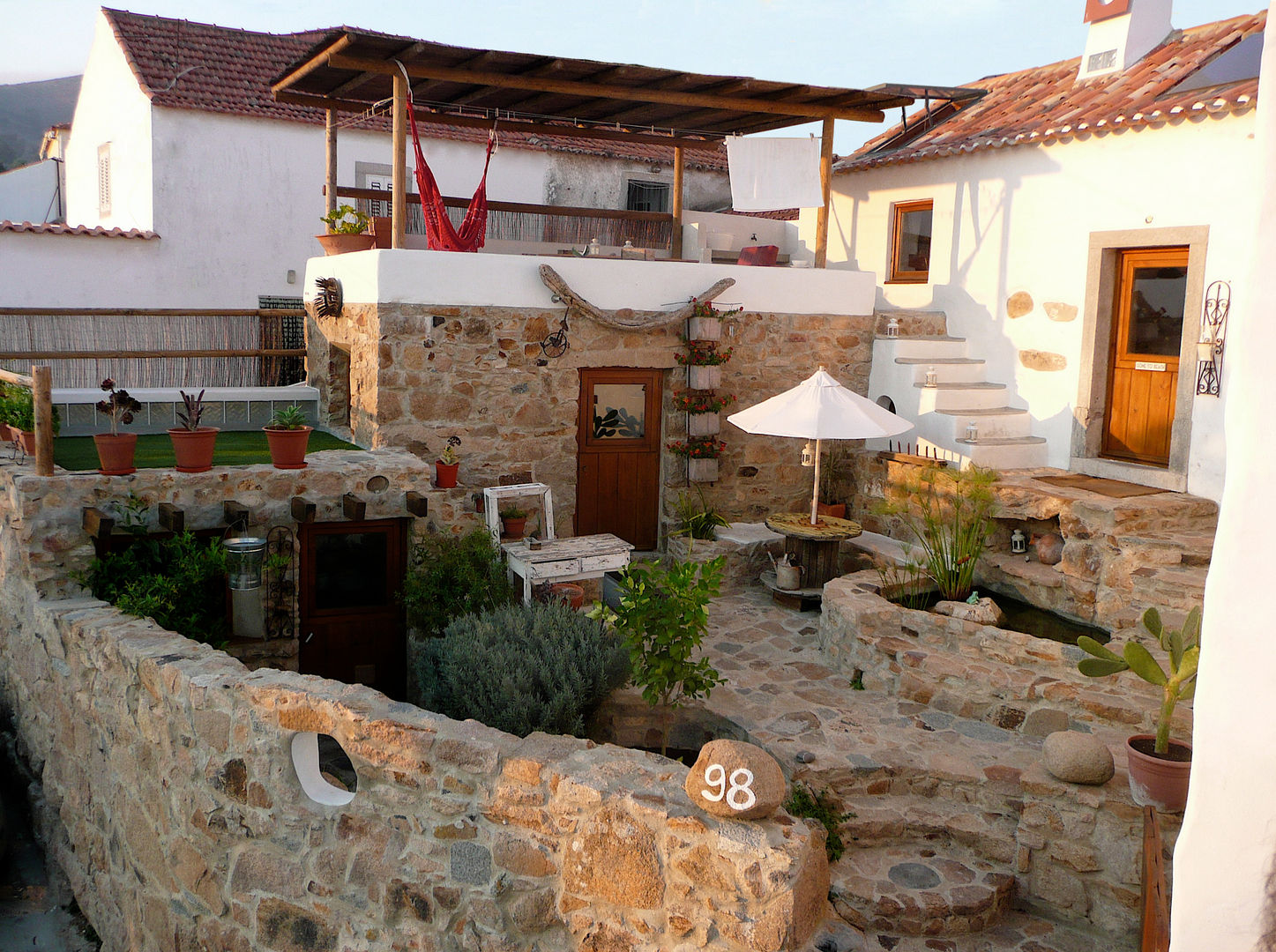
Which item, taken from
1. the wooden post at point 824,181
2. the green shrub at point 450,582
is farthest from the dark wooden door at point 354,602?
the wooden post at point 824,181

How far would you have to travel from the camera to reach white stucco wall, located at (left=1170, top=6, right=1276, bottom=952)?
2303 mm

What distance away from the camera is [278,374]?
11.4 metres

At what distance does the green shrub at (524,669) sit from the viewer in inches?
250

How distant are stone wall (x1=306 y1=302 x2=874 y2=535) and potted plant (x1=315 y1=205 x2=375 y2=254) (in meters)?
0.59

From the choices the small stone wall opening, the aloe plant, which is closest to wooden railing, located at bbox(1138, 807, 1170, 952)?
the aloe plant

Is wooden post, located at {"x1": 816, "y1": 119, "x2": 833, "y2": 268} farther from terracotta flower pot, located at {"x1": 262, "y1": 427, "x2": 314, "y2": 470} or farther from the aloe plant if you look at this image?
the aloe plant

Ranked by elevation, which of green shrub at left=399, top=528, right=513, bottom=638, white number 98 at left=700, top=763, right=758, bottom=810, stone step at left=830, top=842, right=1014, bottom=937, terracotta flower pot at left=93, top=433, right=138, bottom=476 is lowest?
stone step at left=830, top=842, right=1014, bottom=937

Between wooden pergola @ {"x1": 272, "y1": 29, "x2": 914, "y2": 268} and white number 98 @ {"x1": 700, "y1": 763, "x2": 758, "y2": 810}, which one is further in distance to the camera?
wooden pergola @ {"x1": 272, "y1": 29, "x2": 914, "y2": 268}

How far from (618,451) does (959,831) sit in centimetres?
506

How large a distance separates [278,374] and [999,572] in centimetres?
777

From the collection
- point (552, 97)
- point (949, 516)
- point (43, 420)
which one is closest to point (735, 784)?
point (43, 420)

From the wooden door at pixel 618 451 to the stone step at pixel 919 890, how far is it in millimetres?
4733

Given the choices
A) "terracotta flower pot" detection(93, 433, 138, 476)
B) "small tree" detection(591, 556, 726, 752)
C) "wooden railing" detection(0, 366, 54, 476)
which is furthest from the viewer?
"terracotta flower pot" detection(93, 433, 138, 476)

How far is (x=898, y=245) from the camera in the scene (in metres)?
11.5
